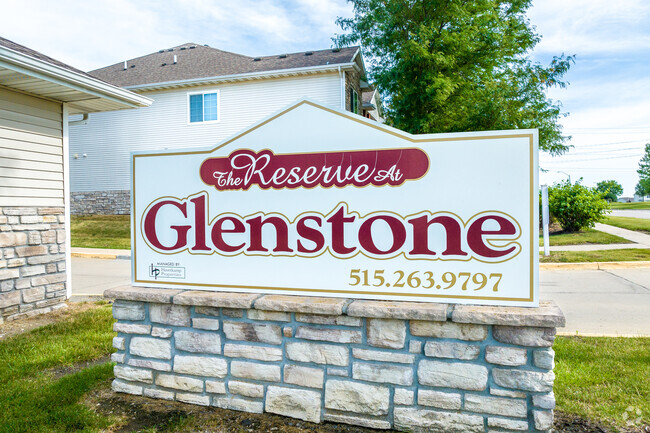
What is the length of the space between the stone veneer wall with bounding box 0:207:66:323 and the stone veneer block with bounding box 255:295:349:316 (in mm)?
4601

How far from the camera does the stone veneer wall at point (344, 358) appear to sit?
2.78m

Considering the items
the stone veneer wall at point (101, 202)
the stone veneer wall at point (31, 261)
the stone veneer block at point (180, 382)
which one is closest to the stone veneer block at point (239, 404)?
the stone veneer block at point (180, 382)

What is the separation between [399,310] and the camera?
2908 millimetres

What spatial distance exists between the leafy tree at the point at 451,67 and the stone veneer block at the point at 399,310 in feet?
35.8

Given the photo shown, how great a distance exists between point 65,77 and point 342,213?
16.0 feet

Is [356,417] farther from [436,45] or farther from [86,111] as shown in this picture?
[436,45]

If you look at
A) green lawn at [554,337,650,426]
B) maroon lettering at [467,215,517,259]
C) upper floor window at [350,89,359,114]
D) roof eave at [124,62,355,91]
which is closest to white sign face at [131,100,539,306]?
maroon lettering at [467,215,517,259]

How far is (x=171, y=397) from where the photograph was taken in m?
3.56

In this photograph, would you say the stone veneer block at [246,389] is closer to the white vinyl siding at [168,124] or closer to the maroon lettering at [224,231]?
the maroon lettering at [224,231]

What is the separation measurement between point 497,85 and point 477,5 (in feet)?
8.20

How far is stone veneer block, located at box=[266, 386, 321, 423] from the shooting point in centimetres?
317

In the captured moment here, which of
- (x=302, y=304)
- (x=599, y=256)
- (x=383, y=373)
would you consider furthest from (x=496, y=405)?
(x=599, y=256)

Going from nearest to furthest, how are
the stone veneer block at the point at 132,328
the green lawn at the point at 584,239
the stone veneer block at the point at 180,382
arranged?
the stone veneer block at the point at 180,382 → the stone veneer block at the point at 132,328 → the green lawn at the point at 584,239

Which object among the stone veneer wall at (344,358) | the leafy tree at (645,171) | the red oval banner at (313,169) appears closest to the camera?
the stone veneer wall at (344,358)
